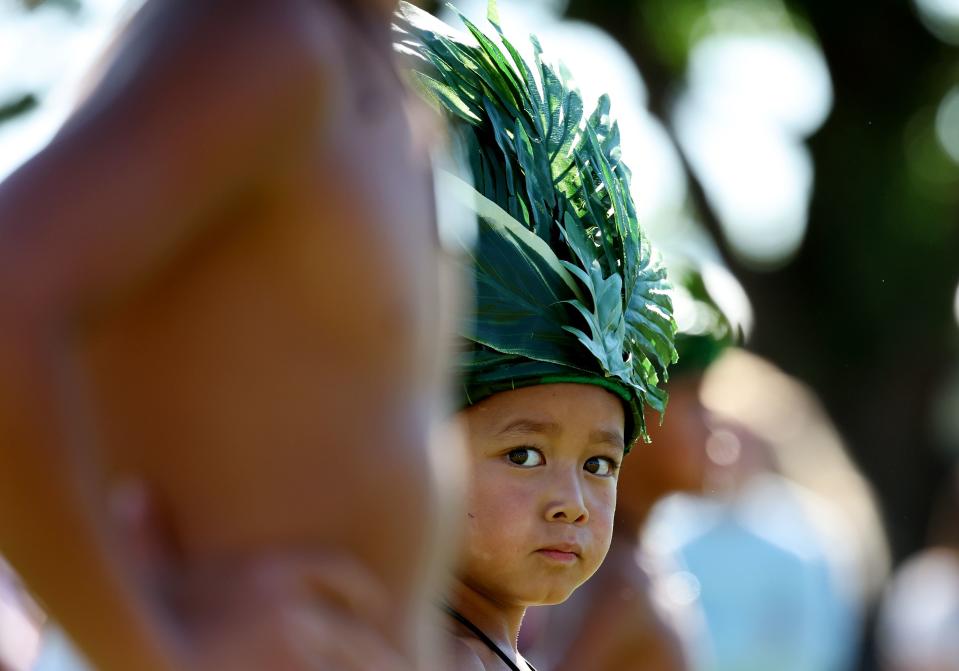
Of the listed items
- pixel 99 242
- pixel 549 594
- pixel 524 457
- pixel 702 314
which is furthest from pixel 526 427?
pixel 702 314

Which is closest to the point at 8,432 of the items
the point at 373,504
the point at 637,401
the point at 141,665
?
the point at 141,665

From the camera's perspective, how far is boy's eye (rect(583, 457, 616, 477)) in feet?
10.3

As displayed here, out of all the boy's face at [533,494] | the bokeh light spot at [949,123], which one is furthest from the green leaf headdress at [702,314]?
the bokeh light spot at [949,123]

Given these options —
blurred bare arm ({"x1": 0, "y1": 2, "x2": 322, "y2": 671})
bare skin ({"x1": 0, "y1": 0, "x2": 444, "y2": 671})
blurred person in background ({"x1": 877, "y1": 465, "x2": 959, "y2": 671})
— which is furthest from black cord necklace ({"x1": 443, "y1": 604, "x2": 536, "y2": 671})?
blurred person in background ({"x1": 877, "y1": 465, "x2": 959, "y2": 671})

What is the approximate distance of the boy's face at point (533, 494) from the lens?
304 cm

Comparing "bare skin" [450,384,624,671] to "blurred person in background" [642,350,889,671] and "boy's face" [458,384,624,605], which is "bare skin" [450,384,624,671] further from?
"blurred person in background" [642,350,889,671]

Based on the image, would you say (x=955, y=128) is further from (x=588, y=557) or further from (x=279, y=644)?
(x=279, y=644)

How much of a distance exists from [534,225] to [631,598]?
206 centimetres

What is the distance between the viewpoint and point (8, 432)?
155 cm

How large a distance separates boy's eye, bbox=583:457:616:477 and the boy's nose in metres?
0.08

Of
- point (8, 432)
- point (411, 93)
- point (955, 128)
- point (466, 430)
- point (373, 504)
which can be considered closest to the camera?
point (8, 432)

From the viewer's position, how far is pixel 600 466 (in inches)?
124

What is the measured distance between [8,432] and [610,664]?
10.9 ft

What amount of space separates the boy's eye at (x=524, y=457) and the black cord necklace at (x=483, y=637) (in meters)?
0.28
